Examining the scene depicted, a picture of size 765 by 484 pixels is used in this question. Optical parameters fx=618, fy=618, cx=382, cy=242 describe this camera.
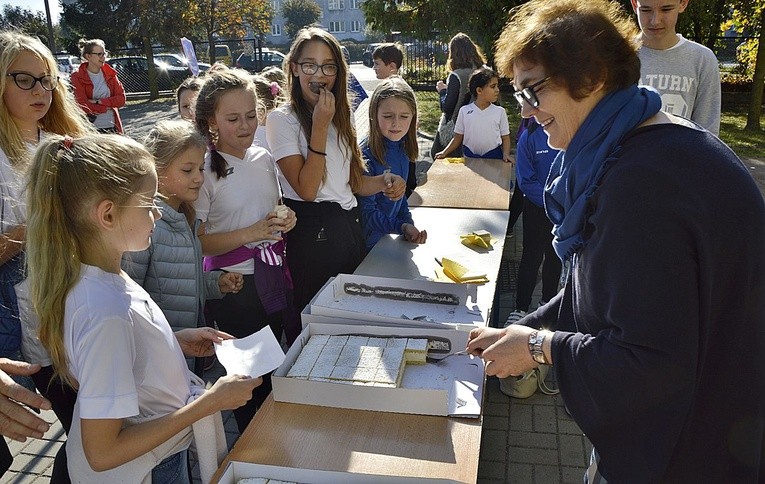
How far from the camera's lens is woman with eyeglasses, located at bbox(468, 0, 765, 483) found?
115 centimetres

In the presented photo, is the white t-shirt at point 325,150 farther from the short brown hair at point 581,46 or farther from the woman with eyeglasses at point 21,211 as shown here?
the short brown hair at point 581,46

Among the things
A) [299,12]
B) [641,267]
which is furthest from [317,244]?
[299,12]

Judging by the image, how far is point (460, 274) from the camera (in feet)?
8.57

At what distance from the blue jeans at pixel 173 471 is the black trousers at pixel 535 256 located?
9.13 ft

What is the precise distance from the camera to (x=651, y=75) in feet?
10.5

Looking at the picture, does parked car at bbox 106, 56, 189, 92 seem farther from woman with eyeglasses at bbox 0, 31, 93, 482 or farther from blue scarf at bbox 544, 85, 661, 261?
blue scarf at bbox 544, 85, 661, 261

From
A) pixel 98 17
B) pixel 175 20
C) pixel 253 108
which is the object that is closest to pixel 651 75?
pixel 253 108

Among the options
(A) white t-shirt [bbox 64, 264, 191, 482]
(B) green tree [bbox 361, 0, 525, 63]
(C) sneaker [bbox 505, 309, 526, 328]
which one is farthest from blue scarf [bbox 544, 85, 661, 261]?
(B) green tree [bbox 361, 0, 525, 63]

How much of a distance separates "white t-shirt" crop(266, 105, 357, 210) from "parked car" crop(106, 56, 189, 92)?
61.9 ft

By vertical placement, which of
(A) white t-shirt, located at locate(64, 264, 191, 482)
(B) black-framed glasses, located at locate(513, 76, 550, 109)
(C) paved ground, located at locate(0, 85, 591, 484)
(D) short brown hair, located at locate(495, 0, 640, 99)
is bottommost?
(C) paved ground, located at locate(0, 85, 591, 484)

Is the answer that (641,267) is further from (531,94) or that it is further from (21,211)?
(21,211)

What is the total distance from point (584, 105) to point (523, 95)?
0.47ft

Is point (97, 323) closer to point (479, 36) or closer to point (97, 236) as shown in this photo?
point (97, 236)

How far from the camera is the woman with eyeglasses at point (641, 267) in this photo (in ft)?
3.77
